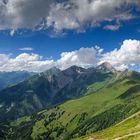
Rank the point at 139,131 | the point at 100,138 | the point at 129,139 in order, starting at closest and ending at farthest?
the point at 129,139 → the point at 139,131 → the point at 100,138

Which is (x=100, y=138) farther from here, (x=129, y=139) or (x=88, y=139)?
(x=129, y=139)

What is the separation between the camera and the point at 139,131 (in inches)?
5404

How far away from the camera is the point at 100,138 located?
155125 mm

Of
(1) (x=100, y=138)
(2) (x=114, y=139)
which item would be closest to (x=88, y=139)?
(1) (x=100, y=138)

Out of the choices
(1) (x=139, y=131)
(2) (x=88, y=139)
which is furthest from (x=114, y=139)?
(2) (x=88, y=139)

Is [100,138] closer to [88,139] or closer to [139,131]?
[88,139]

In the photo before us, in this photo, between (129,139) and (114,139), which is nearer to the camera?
(129,139)

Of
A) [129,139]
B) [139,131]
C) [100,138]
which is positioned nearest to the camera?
[129,139]

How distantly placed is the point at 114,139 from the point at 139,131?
11734 mm

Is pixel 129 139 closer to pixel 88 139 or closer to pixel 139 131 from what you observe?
pixel 139 131

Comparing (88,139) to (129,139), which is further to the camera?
(88,139)

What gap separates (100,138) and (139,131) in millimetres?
24830

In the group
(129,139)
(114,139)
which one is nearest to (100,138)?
(114,139)

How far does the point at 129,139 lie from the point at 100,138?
3115 cm
